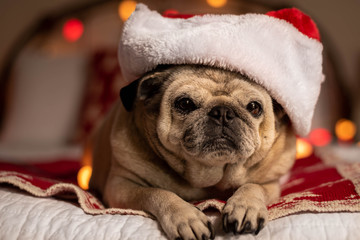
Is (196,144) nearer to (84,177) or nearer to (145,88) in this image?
(145,88)

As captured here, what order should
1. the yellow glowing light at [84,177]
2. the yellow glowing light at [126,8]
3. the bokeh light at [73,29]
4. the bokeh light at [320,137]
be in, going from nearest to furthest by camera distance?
the yellow glowing light at [84,177] → the bokeh light at [320,137] → the yellow glowing light at [126,8] → the bokeh light at [73,29]

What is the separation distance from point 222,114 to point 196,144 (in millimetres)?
136

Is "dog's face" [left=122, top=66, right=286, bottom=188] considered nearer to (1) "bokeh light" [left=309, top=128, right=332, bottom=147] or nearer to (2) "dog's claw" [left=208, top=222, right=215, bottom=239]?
(2) "dog's claw" [left=208, top=222, right=215, bottom=239]

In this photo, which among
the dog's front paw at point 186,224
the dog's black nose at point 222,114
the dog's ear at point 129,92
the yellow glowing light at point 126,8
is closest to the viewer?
the dog's front paw at point 186,224

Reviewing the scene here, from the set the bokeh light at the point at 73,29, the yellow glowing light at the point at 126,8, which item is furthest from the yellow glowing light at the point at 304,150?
the bokeh light at the point at 73,29

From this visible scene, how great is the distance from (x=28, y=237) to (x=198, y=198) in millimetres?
637

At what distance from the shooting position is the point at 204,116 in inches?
49.9

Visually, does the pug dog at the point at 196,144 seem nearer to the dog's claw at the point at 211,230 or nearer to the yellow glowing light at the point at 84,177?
the dog's claw at the point at 211,230

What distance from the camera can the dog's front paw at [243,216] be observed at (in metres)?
1.02

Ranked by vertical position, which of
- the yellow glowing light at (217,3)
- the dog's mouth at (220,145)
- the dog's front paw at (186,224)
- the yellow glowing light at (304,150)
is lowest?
the yellow glowing light at (304,150)

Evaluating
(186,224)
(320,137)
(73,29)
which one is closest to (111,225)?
(186,224)

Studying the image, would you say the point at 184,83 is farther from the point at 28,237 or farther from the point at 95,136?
the point at 95,136

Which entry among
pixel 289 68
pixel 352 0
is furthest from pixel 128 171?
pixel 352 0

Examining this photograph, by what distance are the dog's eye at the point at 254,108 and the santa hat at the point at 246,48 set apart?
8cm
